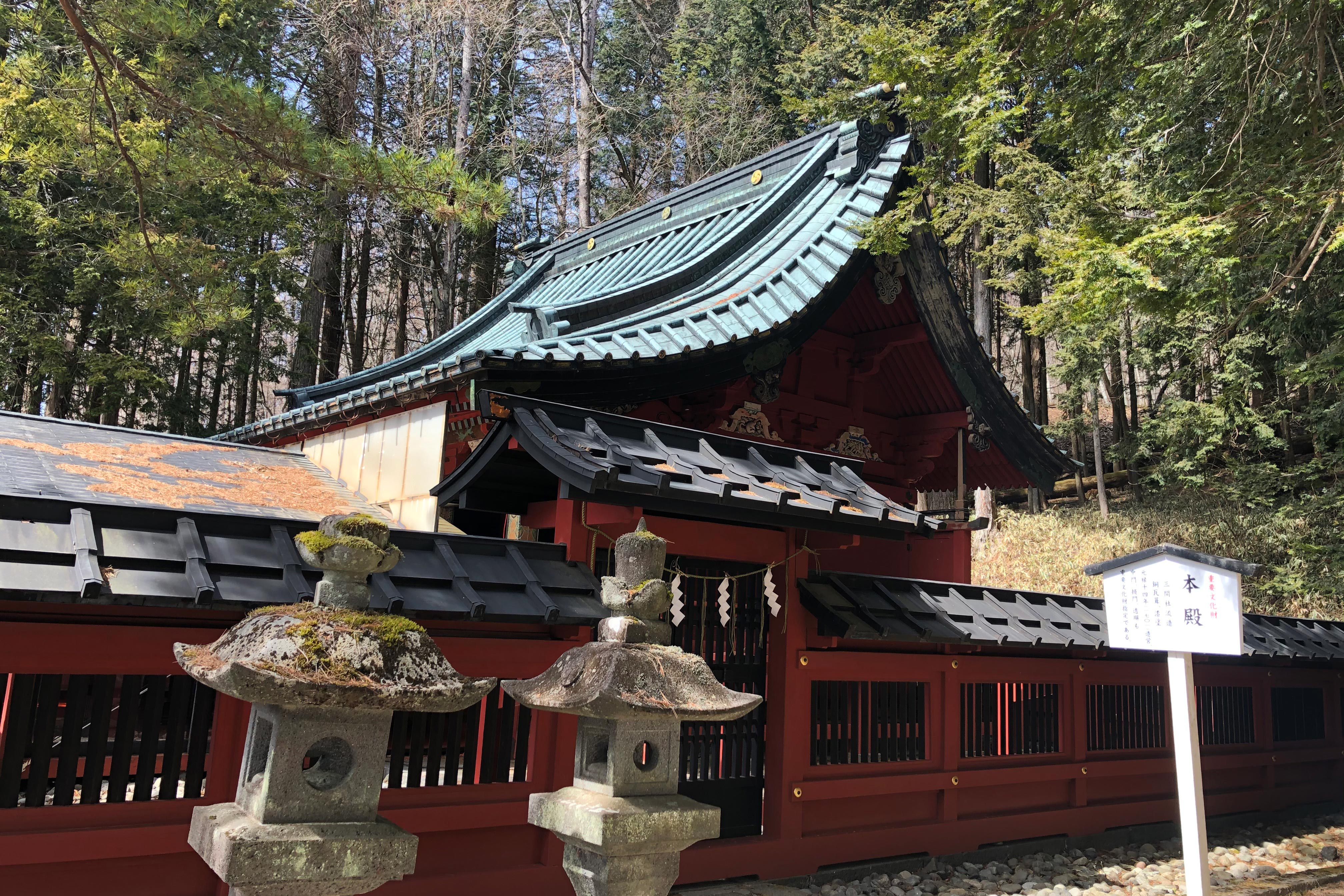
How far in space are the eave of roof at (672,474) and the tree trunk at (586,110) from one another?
13373 mm

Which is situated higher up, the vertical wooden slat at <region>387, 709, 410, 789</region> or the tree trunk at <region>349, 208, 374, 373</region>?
the tree trunk at <region>349, 208, 374, 373</region>

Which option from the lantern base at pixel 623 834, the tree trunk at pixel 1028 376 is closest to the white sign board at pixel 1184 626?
the lantern base at pixel 623 834

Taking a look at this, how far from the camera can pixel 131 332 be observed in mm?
15031

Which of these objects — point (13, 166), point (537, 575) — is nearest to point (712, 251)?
point (537, 575)

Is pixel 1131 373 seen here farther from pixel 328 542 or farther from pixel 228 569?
pixel 328 542

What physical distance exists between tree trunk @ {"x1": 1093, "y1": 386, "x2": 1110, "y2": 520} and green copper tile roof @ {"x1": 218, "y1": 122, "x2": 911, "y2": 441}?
1250cm

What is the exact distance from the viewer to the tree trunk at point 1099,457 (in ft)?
66.6

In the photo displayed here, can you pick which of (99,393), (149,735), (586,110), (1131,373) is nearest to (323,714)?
(149,735)

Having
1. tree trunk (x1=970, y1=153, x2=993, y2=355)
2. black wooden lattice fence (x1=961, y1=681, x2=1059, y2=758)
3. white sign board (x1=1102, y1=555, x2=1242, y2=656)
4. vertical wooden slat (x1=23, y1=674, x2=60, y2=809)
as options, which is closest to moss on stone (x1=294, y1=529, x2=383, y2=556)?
vertical wooden slat (x1=23, y1=674, x2=60, y2=809)

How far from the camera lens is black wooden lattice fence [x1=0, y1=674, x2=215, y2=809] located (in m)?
4.01

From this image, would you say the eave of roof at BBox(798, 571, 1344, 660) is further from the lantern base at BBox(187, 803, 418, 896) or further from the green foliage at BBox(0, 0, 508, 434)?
the green foliage at BBox(0, 0, 508, 434)

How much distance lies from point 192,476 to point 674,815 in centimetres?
488

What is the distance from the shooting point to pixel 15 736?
400cm

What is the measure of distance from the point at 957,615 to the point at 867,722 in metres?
1.12
